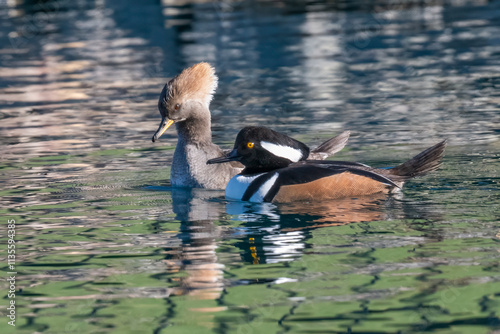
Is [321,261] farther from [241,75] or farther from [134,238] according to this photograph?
[241,75]

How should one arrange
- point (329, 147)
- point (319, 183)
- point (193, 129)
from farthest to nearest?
point (329, 147)
point (193, 129)
point (319, 183)

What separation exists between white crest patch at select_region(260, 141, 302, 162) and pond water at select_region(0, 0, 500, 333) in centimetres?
66

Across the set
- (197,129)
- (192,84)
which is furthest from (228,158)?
(192,84)

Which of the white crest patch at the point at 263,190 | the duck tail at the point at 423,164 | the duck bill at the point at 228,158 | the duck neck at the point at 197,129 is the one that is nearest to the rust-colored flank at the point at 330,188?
the white crest patch at the point at 263,190

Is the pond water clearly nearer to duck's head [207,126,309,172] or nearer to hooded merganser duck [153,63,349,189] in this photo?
hooded merganser duck [153,63,349,189]

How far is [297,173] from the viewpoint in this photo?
29.8 feet

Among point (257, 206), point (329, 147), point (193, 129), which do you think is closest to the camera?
point (257, 206)

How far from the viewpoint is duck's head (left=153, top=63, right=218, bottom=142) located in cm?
1024

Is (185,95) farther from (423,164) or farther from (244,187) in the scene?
(423,164)

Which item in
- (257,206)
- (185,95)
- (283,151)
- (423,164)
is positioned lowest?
(257,206)

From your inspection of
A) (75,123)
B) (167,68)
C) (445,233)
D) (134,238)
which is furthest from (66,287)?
(167,68)

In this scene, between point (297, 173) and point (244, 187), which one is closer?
point (297, 173)

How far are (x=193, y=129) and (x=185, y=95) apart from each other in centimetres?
46

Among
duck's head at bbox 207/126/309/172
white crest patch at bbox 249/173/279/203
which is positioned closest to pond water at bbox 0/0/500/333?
white crest patch at bbox 249/173/279/203
